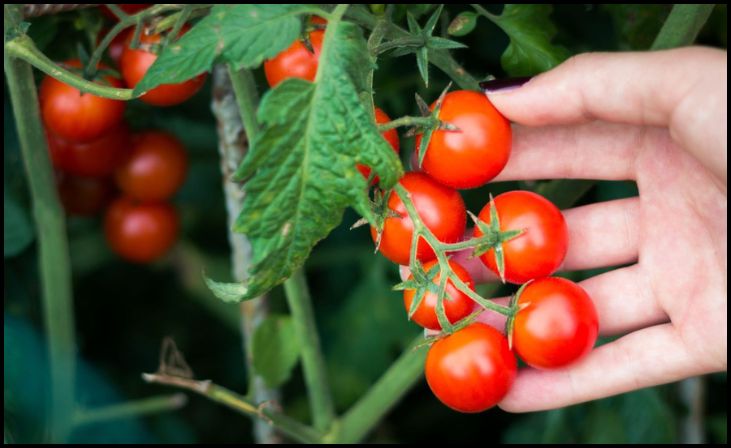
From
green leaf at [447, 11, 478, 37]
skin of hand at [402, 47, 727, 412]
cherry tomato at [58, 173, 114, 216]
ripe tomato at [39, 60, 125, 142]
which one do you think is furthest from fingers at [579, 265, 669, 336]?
cherry tomato at [58, 173, 114, 216]

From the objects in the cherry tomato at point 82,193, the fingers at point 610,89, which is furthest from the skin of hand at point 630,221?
the cherry tomato at point 82,193

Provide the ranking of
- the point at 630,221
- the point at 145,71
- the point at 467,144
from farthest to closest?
the point at 630,221 → the point at 145,71 → the point at 467,144

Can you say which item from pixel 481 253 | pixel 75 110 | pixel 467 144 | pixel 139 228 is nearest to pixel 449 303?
pixel 481 253

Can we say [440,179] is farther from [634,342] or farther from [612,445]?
[612,445]

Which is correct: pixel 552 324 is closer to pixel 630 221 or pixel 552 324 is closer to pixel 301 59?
pixel 630 221

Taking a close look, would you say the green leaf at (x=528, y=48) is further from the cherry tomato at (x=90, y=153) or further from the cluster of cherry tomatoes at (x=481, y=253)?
the cherry tomato at (x=90, y=153)

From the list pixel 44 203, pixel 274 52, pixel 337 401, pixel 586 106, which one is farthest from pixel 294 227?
pixel 337 401

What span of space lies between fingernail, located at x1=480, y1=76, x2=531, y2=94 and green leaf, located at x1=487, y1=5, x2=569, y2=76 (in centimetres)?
5

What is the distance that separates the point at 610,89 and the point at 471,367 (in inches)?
13.9

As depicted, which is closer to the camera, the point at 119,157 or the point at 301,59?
the point at 301,59

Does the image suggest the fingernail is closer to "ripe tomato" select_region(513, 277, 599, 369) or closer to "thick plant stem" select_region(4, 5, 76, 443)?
"ripe tomato" select_region(513, 277, 599, 369)

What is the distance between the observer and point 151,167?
132cm

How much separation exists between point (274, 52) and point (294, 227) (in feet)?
0.54

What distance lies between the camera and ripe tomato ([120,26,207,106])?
994 millimetres
